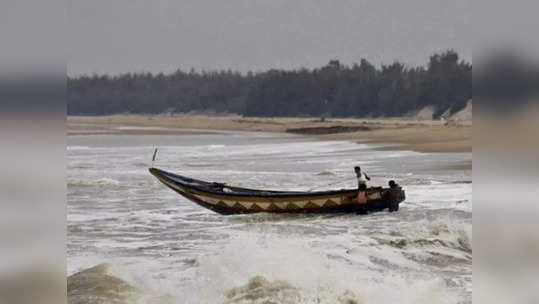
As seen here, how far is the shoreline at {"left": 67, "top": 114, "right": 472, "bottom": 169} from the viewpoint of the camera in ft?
84.3

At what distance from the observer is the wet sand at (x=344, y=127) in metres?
25.8

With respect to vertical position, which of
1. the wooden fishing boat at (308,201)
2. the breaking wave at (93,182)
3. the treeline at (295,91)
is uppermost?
the treeline at (295,91)

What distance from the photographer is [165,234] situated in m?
9.94

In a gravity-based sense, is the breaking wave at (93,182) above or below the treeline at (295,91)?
below

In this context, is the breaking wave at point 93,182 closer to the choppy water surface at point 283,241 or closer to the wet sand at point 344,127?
the choppy water surface at point 283,241

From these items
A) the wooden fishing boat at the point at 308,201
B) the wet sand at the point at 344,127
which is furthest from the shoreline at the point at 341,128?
the wooden fishing boat at the point at 308,201

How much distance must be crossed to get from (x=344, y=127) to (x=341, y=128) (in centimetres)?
18

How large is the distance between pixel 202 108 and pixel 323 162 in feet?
127

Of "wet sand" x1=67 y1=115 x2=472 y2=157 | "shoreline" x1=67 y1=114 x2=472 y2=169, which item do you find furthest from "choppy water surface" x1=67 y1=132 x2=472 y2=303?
"shoreline" x1=67 y1=114 x2=472 y2=169

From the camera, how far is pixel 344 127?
3634cm

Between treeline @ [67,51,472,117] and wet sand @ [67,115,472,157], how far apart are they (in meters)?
1.18

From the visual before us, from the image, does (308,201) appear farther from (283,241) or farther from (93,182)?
(93,182)
